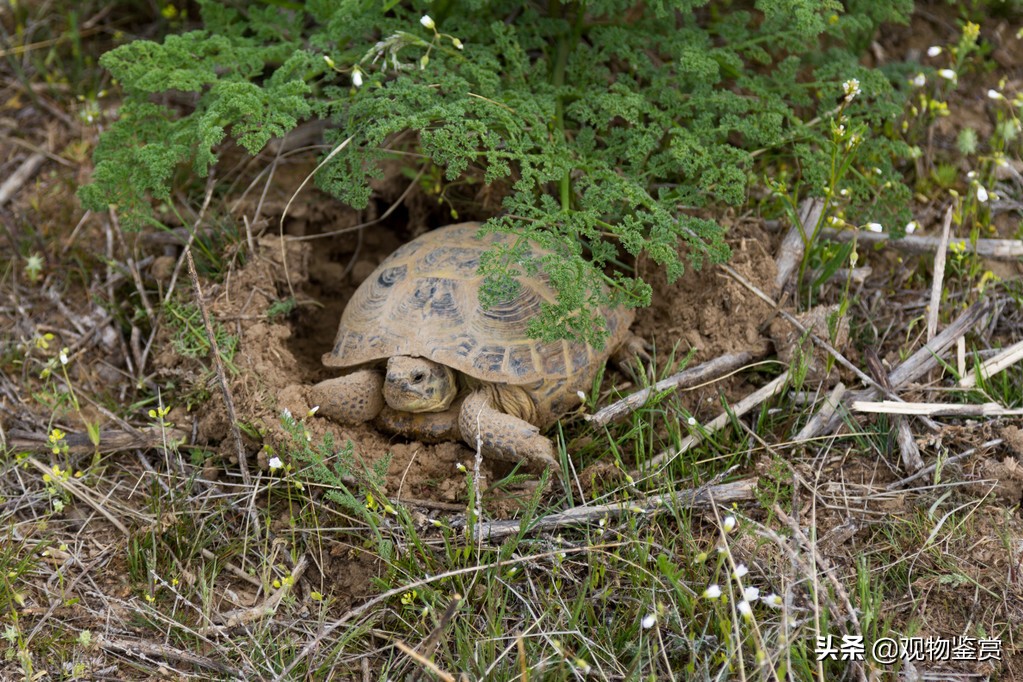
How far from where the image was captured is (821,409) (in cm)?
323

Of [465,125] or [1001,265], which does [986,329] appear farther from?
[465,125]

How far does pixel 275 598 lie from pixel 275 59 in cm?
218

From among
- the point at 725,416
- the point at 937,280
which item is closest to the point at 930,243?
the point at 937,280

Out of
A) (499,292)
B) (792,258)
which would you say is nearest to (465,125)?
(499,292)

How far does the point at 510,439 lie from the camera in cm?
313

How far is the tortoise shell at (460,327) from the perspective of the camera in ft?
10.7

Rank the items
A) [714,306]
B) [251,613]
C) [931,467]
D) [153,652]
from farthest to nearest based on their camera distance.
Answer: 1. [714,306]
2. [931,467]
3. [251,613]
4. [153,652]

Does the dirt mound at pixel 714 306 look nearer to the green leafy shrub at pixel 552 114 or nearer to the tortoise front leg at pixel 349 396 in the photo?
the green leafy shrub at pixel 552 114

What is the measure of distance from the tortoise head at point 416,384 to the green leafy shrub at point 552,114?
1.46 feet

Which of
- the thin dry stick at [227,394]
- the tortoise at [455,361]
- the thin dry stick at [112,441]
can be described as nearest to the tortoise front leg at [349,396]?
the tortoise at [455,361]

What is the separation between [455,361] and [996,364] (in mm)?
1996

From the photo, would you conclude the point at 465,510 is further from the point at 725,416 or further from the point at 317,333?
the point at 317,333

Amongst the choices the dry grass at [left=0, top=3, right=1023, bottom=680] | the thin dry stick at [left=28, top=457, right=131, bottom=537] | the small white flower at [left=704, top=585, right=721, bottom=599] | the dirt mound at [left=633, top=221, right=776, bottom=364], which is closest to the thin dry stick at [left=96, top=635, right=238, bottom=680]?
the dry grass at [left=0, top=3, right=1023, bottom=680]

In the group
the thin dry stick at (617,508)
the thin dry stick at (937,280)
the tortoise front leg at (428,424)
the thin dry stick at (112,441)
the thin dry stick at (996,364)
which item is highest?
the thin dry stick at (937,280)
